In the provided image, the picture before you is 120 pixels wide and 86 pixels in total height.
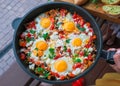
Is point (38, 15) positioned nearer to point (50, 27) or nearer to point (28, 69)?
point (50, 27)

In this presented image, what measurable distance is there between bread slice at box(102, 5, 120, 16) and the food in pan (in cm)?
16

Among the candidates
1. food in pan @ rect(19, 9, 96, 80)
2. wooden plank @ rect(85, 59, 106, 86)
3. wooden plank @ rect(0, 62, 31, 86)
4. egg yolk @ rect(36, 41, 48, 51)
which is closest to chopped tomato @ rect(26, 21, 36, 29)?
food in pan @ rect(19, 9, 96, 80)

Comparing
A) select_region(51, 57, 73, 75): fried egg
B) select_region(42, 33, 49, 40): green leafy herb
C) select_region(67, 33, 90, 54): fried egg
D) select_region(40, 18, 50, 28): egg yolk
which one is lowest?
select_region(51, 57, 73, 75): fried egg

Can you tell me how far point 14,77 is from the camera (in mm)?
1548

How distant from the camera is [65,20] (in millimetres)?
1310

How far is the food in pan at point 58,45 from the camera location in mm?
1151

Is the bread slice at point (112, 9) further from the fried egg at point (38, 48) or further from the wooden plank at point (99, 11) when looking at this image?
the fried egg at point (38, 48)

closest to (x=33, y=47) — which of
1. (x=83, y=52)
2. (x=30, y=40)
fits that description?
(x=30, y=40)

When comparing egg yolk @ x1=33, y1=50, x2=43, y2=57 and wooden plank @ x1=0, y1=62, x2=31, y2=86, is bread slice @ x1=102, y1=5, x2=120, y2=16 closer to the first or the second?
egg yolk @ x1=33, y1=50, x2=43, y2=57

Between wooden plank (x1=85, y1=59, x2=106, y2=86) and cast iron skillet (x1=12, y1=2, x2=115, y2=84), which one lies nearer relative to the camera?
cast iron skillet (x1=12, y1=2, x2=115, y2=84)

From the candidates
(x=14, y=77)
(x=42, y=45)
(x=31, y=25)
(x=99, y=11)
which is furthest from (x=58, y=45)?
(x=14, y=77)

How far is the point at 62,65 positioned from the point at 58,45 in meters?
0.12

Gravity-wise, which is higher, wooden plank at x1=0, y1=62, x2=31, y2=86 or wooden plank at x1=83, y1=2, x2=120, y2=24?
wooden plank at x1=83, y1=2, x2=120, y2=24

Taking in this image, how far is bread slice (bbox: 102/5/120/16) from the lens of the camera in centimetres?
132
